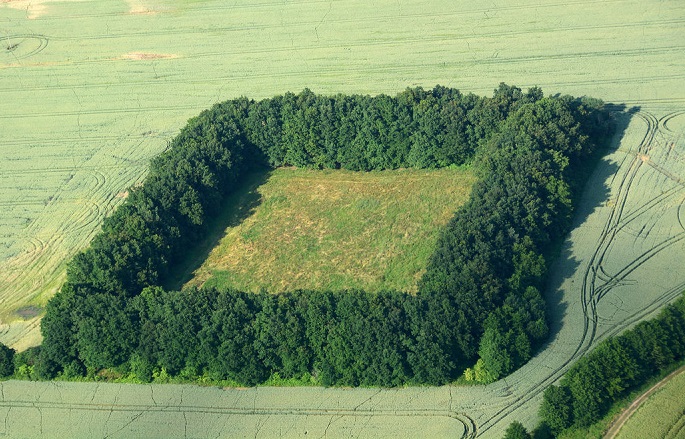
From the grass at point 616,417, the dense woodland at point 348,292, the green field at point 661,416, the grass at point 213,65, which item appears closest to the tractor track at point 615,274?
the dense woodland at point 348,292

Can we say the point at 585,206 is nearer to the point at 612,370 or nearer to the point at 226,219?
the point at 612,370

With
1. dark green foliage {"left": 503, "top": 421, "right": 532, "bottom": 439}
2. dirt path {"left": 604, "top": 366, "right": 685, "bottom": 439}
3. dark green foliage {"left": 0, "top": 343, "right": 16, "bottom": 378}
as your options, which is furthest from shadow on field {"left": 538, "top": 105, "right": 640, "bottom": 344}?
dark green foliage {"left": 0, "top": 343, "right": 16, "bottom": 378}

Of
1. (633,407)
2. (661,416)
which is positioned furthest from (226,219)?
(661,416)

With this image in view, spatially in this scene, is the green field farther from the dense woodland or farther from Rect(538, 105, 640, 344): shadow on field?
Rect(538, 105, 640, 344): shadow on field

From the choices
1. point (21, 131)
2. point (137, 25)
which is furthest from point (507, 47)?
point (21, 131)

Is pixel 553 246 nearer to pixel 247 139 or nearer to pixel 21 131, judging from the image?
pixel 247 139

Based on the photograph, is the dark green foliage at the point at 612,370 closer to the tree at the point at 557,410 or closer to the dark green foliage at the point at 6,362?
the tree at the point at 557,410
